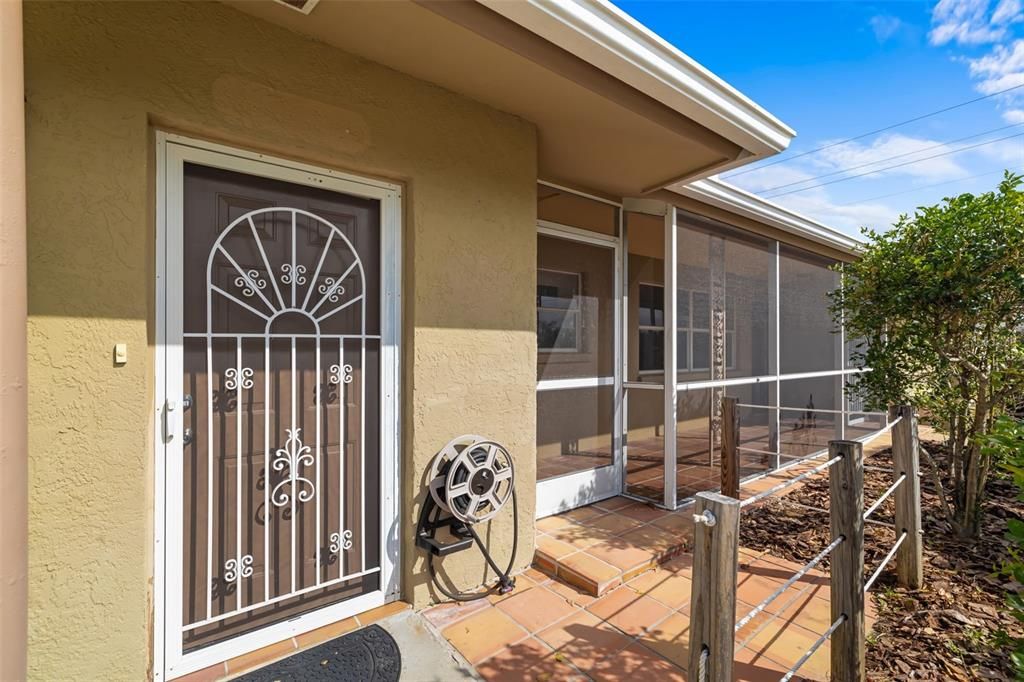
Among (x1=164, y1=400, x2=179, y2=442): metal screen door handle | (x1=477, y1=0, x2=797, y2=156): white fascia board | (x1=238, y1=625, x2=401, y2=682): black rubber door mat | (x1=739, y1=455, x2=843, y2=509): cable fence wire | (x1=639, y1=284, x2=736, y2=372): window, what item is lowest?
(x1=238, y1=625, x2=401, y2=682): black rubber door mat

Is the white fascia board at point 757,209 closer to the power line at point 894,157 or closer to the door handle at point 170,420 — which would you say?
the door handle at point 170,420

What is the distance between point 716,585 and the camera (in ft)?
4.32

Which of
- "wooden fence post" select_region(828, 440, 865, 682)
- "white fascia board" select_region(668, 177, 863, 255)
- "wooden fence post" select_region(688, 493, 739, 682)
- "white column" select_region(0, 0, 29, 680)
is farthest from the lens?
"white fascia board" select_region(668, 177, 863, 255)

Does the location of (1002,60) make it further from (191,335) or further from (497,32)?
(191,335)

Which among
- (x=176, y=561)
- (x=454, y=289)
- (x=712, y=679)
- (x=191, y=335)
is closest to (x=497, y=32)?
(x=454, y=289)

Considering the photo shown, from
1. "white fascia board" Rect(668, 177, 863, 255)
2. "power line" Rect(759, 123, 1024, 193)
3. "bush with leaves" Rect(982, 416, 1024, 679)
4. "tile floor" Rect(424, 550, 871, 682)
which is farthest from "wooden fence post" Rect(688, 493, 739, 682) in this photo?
"power line" Rect(759, 123, 1024, 193)

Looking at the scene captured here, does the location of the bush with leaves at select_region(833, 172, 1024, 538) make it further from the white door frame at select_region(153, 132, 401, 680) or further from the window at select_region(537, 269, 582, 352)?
the white door frame at select_region(153, 132, 401, 680)

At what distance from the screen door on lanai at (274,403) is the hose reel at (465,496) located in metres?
0.29

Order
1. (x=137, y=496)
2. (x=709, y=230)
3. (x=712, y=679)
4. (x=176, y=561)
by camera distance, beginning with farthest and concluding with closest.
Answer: (x=709, y=230), (x=176, y=561), (x=137, y=496), (x=712, y=679)

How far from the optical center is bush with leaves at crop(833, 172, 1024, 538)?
3051mm

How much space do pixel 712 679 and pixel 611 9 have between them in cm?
260

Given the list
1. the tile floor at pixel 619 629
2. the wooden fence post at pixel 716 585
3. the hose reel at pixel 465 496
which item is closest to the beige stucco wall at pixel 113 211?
the hose reel at pixel 465 496

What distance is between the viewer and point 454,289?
2.69m

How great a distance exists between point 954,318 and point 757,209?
1.85 meters
